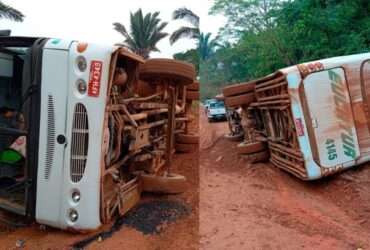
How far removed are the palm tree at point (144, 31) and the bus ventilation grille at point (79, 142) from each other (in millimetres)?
625

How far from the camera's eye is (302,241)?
229cm

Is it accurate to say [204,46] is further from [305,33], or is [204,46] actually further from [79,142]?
[305,33]

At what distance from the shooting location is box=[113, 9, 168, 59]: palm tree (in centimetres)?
207

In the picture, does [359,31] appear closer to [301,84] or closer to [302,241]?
[301,84]

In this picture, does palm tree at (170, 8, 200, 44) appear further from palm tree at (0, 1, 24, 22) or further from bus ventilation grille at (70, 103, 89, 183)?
palm tree at (0, 1, 24, 22)

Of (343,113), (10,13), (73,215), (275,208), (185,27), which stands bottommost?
(275,208)

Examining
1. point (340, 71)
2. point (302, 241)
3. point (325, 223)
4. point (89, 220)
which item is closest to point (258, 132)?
point (340, 71)

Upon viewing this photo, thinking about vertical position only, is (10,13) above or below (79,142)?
above

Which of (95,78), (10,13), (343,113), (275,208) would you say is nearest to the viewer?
(95,78)

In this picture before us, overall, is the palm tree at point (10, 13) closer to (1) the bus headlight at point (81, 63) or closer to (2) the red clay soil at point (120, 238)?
(1) the bus headlight at point (81, 63)

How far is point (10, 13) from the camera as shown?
2836 millimetres

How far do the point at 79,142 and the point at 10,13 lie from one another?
158 cm

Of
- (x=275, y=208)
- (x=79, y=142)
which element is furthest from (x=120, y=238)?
(x=275, y=208)

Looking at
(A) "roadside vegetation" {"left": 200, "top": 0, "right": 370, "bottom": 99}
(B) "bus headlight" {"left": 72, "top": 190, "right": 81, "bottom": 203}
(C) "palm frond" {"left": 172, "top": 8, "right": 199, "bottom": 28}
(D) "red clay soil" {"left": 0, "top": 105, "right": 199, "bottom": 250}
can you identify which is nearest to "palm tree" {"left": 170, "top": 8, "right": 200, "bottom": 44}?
(C) "palm frond" {"left": 172, "top": 8, "right": 199, "bottom": 28}
